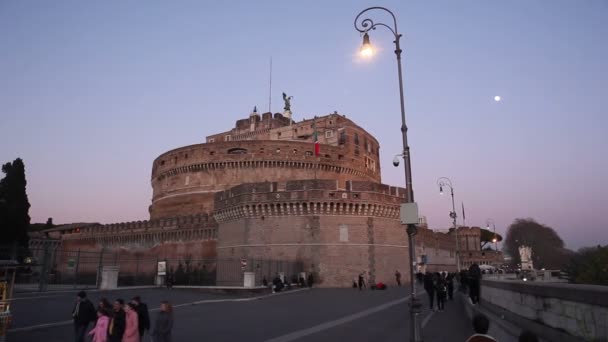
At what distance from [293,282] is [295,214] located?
15.2 feet

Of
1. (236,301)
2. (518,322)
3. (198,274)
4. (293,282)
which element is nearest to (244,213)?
(293,282)

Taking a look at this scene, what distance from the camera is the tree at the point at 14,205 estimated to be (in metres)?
34.8

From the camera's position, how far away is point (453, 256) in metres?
58.2

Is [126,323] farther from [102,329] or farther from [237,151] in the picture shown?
[237,151]

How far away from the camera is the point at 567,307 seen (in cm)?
472

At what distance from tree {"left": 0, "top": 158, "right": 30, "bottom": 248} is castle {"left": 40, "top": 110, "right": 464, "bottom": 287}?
1156 centimetres

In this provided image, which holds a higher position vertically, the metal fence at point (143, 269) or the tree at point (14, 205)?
the tree at point (14, 205)

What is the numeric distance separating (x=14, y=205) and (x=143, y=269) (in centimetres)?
1324

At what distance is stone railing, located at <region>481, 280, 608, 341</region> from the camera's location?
3.92 metres

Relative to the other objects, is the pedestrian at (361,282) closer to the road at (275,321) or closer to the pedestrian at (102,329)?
the road at (275,321)

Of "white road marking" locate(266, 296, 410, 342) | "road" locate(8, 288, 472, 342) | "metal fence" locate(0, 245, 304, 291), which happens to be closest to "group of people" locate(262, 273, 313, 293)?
"metal fence" locate(0, 245, 304, 291)

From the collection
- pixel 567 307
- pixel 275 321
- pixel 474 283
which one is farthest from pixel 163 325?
pixel 474 283

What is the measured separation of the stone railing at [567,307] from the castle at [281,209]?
68.7ft

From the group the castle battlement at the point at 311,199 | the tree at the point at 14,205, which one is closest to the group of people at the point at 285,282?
the castle battlement at the point at 311,199
